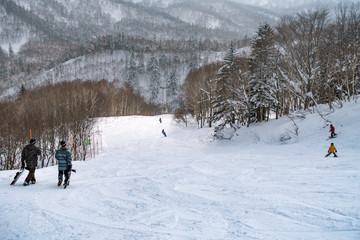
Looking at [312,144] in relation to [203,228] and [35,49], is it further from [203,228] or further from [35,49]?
[35,49]

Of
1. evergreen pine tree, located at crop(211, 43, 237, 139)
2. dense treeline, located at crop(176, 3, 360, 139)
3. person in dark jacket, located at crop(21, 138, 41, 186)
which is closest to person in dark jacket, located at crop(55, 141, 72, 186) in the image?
person in dark jacket, located at crop(21, 138, 41, 186)

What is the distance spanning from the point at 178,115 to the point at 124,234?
33512 mm

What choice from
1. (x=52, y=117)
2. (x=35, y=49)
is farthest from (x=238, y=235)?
(x=35, y=49)

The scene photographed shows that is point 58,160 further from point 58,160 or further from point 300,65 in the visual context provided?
point 300,65

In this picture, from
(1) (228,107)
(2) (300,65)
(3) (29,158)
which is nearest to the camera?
(3) (29,158)

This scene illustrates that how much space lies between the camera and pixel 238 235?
3.75m

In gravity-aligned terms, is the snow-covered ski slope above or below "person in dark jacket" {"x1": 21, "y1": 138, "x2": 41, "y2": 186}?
below

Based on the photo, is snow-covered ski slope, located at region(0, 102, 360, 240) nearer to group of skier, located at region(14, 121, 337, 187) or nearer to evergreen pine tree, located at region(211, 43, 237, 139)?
Answer: group of skier, located at region(14, 121, 337, 187)

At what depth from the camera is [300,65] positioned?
2009 centimetres

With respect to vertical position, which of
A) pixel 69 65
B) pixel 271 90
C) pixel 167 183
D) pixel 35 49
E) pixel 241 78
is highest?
pixel 35 49

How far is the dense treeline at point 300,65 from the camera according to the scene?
17797 mm

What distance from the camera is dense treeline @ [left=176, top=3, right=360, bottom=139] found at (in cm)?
1780

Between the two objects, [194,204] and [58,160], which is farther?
[58,160]

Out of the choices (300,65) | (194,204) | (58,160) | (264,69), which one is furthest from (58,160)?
(300,65)
